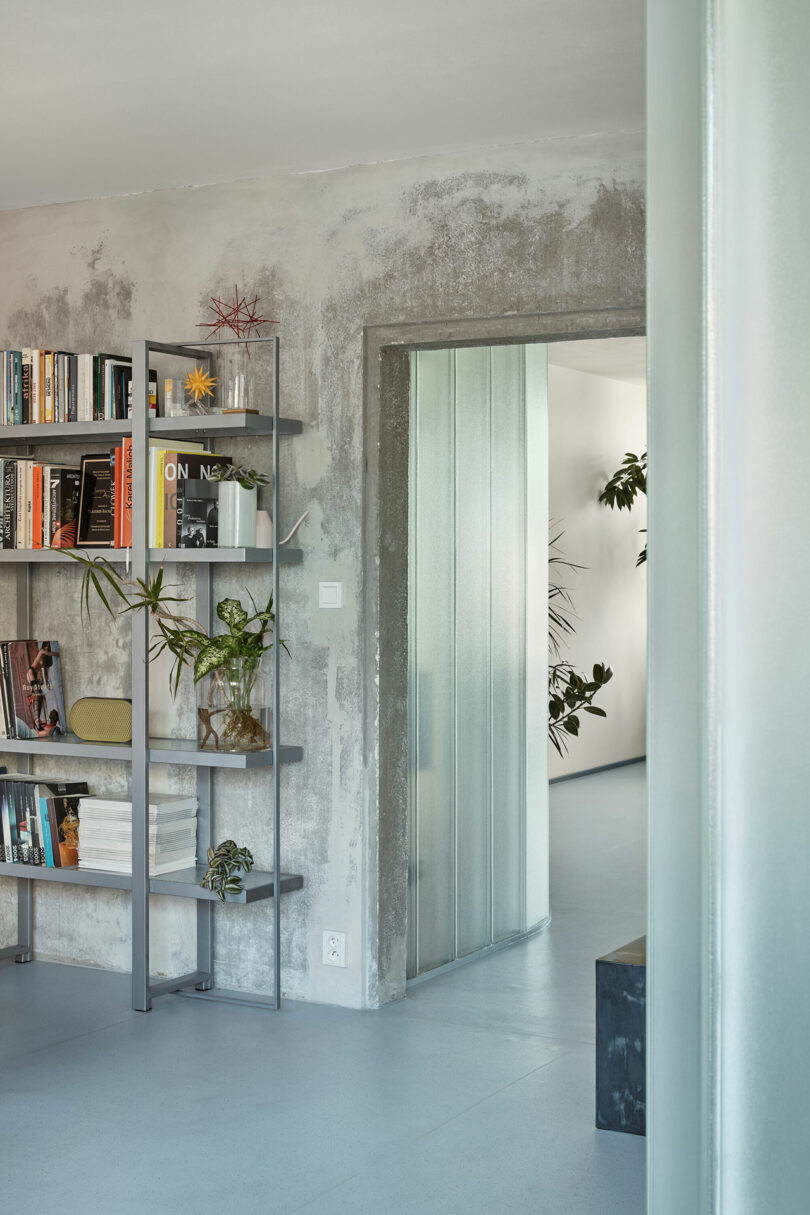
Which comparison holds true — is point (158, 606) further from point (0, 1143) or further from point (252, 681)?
point (0, 1143)

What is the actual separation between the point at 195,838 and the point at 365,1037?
997 millimetres

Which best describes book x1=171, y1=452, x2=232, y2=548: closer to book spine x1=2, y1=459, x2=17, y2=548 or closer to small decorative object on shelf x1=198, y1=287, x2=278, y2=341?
small decorative object on shelf x1=198, y1=287, x2=278, y2=341

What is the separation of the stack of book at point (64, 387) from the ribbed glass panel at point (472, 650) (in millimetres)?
1247

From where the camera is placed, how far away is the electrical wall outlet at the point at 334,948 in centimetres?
428

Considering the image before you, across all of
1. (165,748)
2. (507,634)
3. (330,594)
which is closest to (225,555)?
(330,594)

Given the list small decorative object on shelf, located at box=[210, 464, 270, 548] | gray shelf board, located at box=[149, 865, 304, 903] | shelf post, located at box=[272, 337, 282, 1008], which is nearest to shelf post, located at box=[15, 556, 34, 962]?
gray shelf board, located at box=[149, 865, 304, 903]

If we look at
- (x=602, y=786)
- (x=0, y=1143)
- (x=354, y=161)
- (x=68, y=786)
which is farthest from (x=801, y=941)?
(x=602, y=786)

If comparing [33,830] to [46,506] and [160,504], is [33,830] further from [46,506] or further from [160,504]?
[160,504]

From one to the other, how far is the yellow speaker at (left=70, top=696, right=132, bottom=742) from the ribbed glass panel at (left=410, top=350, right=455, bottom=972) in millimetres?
1037

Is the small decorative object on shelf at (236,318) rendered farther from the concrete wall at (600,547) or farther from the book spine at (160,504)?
the concrete wall at (600,547)

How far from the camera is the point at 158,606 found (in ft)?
14.1

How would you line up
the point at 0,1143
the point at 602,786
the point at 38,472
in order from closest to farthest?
the point at 0,1143
the point at 38,472
the point at 602,786

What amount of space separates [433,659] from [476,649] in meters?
0.31

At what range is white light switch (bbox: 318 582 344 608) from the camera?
430 cm
